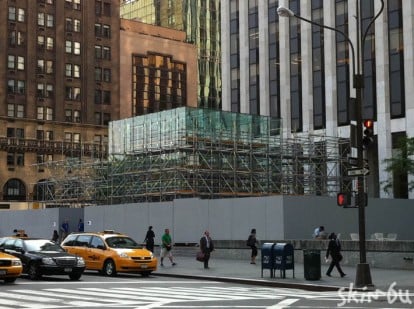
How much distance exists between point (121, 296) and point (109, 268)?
27.1ft

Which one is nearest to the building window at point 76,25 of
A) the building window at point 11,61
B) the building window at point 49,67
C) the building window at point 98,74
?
the building window at point 98,74

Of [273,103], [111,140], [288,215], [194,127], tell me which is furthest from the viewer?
[273,103]

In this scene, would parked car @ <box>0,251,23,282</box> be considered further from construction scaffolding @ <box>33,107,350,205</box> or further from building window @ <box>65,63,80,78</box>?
building window @ <box>65,63,80,78</box>

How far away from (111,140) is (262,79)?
17493mm

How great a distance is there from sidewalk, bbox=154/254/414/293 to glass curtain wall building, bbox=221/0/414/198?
87.3ft

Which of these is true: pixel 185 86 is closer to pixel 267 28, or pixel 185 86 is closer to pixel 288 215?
pixel 267 28

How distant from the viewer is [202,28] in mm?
127875

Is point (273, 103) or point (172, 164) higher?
point (273, 103)

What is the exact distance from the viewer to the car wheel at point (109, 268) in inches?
1053

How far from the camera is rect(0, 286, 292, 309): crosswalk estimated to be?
54.9 feet

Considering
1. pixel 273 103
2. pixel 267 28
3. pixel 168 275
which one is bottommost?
pixel 168 275

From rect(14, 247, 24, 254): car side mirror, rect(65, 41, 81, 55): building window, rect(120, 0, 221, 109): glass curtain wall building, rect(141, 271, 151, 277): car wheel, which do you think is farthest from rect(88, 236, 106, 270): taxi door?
rect(120, 0, 221, 109): glass curtain wall building

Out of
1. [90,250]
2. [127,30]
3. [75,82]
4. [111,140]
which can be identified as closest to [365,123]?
[90,250]

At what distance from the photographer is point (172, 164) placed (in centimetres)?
4938
